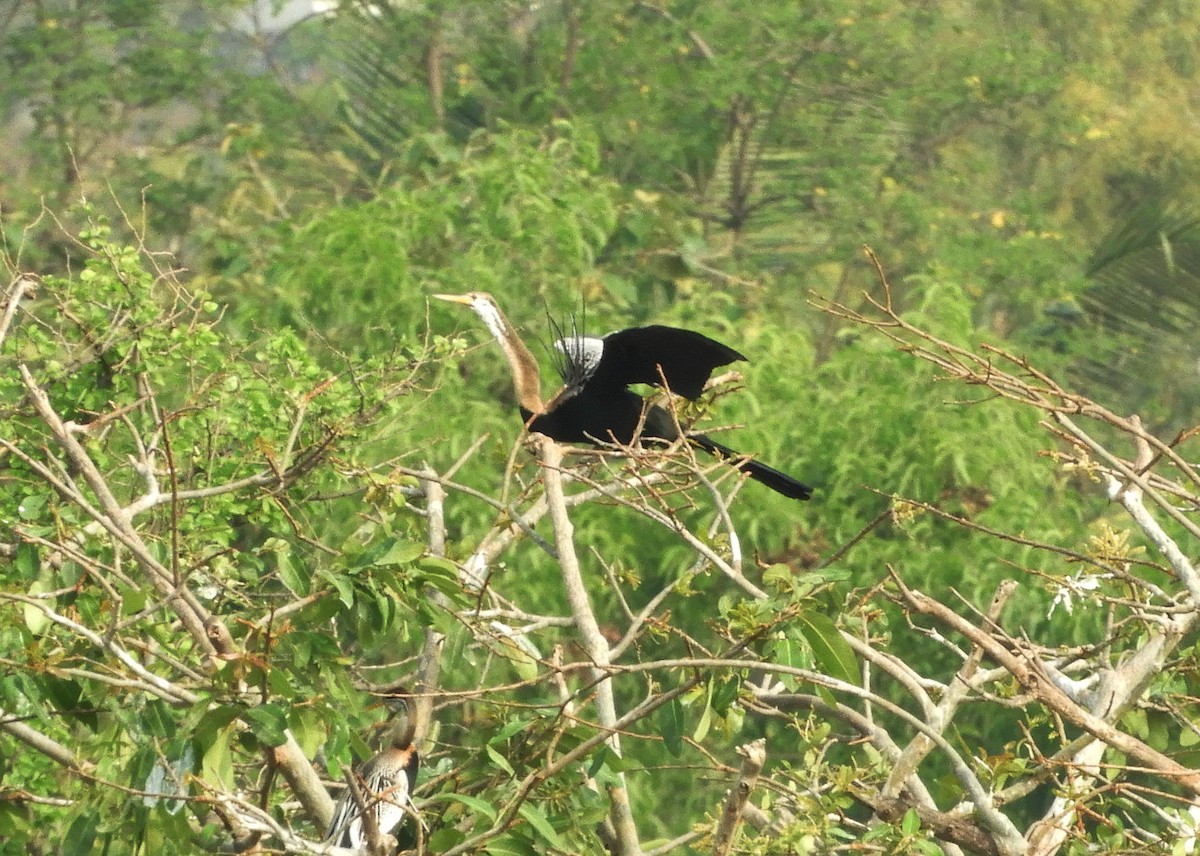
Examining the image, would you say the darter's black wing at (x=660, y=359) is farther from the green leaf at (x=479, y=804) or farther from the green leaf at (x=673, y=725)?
→ the green leaf at (x=479, y=804)

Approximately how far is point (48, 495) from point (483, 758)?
1004mm

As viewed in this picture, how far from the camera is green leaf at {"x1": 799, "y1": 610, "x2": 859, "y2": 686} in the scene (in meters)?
3.04

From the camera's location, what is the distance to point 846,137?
13.8 m

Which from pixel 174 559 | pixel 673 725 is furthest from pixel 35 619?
pixel 673 725

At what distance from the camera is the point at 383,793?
3359 millimetres

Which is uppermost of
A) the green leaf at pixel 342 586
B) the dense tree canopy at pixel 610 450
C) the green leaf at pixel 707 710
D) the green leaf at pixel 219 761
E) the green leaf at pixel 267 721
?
the green leaf at pixel 342 586

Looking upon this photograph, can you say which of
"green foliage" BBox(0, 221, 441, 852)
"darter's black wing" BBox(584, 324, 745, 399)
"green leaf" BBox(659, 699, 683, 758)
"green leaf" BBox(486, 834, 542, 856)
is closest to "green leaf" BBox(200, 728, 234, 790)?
"green foliage" BBox(0, 221, 441, 852)

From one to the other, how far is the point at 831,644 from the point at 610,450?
3.60ft

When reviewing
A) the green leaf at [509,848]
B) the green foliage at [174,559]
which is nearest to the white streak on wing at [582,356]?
the green foliage at [174,559]

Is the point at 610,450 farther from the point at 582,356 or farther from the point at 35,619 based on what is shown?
the point at 35,619

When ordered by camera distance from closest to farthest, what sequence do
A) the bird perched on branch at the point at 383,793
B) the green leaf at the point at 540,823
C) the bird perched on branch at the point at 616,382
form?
the green leaf at the point at 540,823, the bird perched on branch at the point at 383,793, the bird perched on branch at the point at 616,382

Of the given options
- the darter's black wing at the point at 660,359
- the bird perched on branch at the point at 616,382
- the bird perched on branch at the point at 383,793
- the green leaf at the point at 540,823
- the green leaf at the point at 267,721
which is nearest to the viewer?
the green leaf at the point at 267,721

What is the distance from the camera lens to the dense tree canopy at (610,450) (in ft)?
10.6

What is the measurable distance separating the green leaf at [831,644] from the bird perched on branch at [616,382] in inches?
59.0
